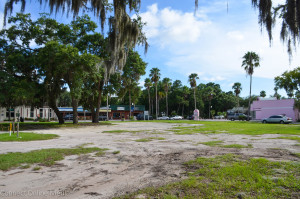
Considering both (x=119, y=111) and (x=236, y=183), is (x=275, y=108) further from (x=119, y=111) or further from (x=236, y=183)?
(x=236, y=183)

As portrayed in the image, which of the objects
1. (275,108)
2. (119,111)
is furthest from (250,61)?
(119,111)

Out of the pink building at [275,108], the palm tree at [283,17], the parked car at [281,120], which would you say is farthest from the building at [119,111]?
the palm tree at [283,17]

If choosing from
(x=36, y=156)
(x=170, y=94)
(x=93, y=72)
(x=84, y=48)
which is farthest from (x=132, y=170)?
(x=170, y=94)

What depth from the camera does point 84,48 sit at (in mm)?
26188

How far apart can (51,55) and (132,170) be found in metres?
18.8

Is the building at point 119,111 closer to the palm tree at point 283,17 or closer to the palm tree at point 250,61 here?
the palm tree at point 250,61

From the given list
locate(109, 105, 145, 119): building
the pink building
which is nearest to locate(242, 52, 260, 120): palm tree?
the pink building

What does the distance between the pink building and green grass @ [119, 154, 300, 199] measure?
42.7m

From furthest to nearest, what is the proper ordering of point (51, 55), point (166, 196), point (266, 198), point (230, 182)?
1. point (51, 55)
2. point (230, 182)
3. point (166, 196)
4. point (266, 198)

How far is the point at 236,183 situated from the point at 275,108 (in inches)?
1841

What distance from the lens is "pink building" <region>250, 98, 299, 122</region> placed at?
139 ft

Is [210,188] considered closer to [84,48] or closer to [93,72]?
[93,72]

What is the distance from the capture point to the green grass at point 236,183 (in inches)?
142

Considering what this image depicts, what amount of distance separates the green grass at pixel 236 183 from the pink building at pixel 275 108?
42.7m
